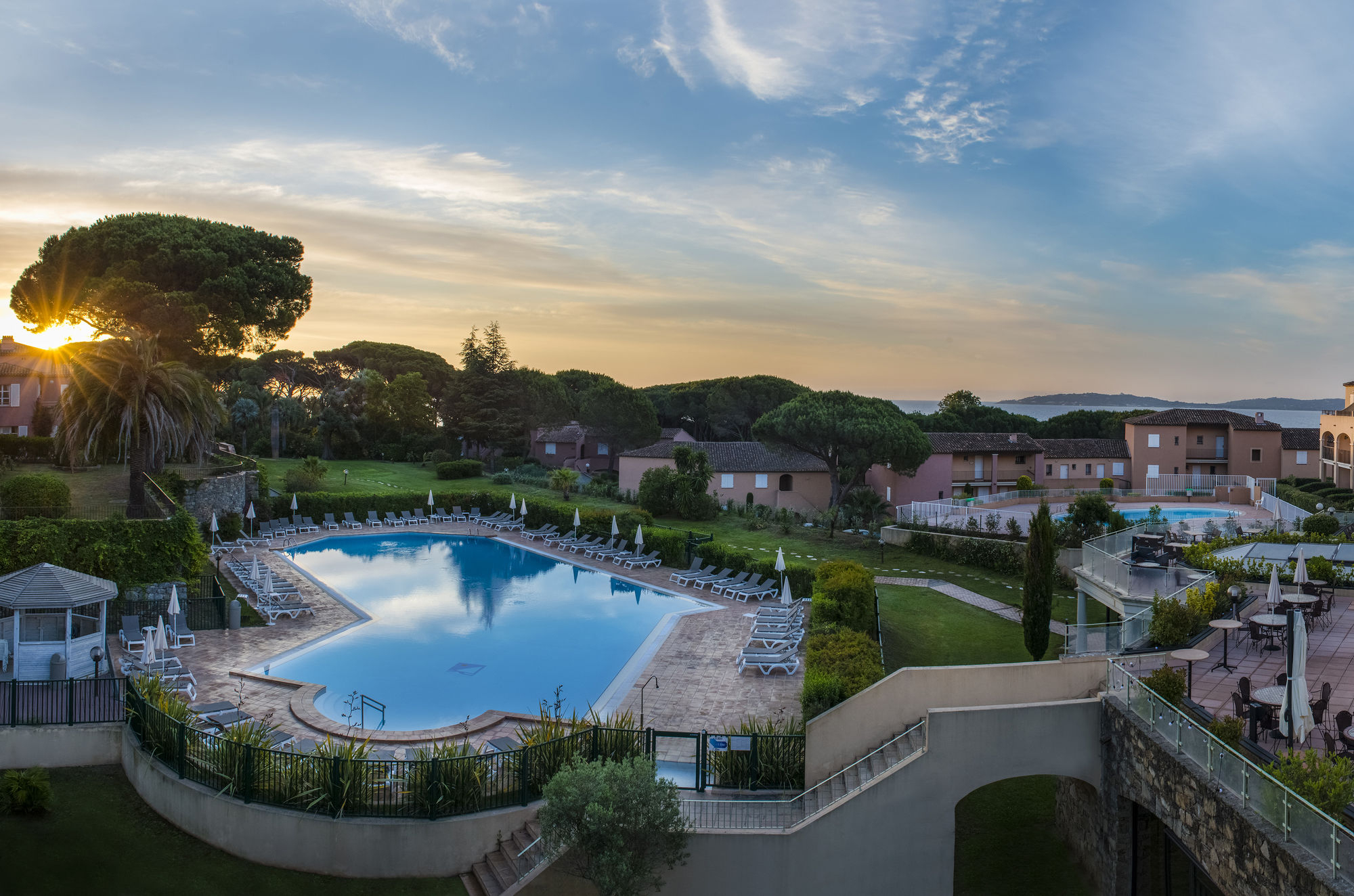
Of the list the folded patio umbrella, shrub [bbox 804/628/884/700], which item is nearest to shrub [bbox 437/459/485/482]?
shrub [bbox 804/628/884/700]

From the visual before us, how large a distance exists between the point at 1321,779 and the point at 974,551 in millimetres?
20463

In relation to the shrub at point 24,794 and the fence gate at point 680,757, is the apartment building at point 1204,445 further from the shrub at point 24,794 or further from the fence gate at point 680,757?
the shrub at point 24,794

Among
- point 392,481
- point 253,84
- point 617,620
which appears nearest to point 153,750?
point 617,620

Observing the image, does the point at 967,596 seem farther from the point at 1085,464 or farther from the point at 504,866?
the point at 1085,464

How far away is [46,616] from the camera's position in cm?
1425

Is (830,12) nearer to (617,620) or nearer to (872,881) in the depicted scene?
(617,620)

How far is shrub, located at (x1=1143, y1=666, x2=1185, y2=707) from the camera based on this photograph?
32.7 feet

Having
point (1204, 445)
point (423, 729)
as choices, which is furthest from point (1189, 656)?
point (1204, 445)

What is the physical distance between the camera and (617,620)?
21266 millimetres

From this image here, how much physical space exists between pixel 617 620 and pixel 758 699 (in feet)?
24.0

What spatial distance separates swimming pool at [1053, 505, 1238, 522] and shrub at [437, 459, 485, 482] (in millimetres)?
29784

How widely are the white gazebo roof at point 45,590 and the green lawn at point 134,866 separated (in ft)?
14.9

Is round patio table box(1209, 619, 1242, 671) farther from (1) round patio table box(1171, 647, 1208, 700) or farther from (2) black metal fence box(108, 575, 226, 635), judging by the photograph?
(2) black metal fence box(108, 575, 226, 635)

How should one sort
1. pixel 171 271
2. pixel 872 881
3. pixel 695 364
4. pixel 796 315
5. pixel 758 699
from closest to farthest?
pixel 872 881 < pixel 758 699 < pixel 171 271 < pixel 796 315 < pixel 695 364
